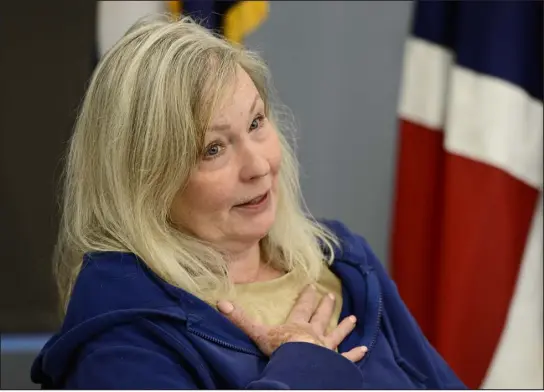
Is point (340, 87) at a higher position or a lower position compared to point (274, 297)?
higher

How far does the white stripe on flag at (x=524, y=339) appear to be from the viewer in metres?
1.96

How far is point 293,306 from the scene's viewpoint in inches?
52.4

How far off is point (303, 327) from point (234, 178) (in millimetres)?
259

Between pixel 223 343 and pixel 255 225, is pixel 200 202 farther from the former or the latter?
pixel 223 343

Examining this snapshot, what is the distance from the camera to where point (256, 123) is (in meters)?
1.26

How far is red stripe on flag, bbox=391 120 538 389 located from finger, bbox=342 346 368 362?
740 millimetres

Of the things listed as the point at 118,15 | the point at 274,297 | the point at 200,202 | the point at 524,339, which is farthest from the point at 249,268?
the point at 524,339

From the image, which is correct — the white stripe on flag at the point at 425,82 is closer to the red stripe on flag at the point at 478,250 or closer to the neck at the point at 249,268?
the red stripe on flag at the point at 478,250

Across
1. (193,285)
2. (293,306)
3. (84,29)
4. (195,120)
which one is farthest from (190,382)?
(84,29)

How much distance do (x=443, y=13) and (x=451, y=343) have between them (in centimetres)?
82

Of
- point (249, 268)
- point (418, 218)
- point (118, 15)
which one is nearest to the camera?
point (249, 268)

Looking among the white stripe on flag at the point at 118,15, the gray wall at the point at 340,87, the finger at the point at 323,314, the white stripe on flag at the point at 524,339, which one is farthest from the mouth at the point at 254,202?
the white stripe on flag at the point at 524,339

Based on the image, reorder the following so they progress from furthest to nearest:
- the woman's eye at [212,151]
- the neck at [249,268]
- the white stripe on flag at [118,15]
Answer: the white stripe on flag at [118,15], the neck at [249,268], the woman's eye at [212,151]

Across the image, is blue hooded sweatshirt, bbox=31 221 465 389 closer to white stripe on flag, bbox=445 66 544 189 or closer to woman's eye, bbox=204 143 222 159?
woman's eye, bbox=204 143 222 159
